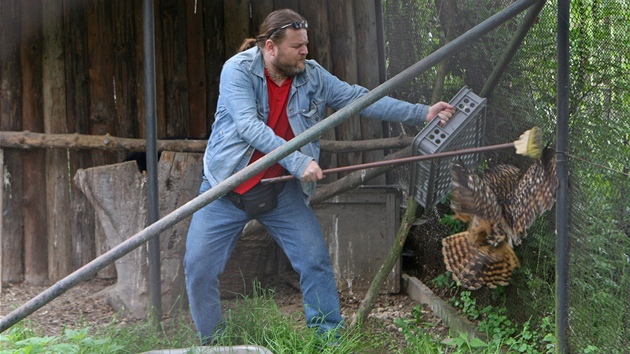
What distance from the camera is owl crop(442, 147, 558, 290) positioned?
405 cm

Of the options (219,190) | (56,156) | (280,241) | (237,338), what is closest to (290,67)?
(280,241)

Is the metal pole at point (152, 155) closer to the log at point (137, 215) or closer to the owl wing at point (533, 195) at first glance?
the log at point (137, 215)

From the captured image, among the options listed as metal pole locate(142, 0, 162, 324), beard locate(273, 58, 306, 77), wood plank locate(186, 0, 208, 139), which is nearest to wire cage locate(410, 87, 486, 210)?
beard locate(273, 58, 306, 77)

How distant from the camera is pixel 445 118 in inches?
169

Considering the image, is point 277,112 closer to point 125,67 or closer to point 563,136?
point 563,136

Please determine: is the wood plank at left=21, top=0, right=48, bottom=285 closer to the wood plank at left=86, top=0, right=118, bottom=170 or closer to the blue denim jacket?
the wood plank at left=86, top=0, right=118, bottom=170

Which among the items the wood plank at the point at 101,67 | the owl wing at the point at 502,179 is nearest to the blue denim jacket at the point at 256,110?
the owl wing at the point at 502,179

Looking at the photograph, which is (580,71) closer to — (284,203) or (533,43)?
(533,43)

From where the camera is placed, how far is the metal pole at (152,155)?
197 inches

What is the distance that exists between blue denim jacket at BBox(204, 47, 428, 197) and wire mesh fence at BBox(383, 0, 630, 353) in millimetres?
730

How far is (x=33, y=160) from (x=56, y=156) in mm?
196

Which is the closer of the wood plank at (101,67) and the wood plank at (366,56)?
the wood plank at (101,67)

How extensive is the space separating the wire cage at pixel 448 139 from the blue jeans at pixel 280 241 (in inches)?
27.1

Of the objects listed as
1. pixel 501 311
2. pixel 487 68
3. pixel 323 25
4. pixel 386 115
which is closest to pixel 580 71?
pixel 386 115
